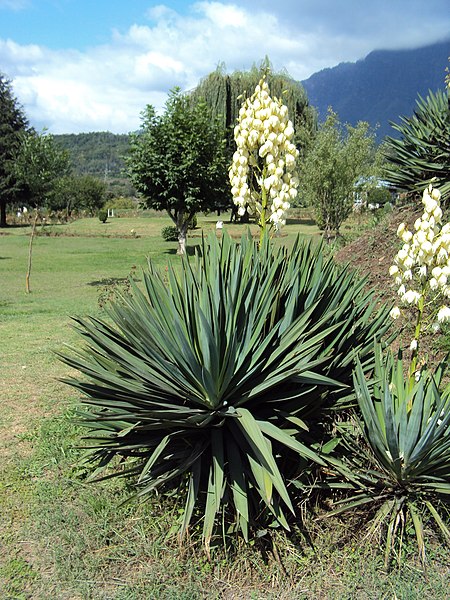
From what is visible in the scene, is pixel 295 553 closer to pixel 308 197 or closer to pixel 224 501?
pixel 224 501

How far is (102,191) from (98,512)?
199 feet

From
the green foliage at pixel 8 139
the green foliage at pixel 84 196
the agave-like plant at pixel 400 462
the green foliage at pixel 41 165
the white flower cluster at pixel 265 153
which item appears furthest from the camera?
the green foliage at pixel 84 196

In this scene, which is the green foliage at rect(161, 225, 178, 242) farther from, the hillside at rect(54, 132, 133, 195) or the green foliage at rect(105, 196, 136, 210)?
the hillside at rect(54, 132, 133, 195)

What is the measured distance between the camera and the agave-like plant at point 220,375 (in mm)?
2764

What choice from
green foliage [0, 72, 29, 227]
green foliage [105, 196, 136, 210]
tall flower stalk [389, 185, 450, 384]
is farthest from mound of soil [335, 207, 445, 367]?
green foliage [105, 196, 136, 210]

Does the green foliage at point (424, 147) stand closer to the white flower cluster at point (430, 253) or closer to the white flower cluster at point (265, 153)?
the white flower cluster at point (265, 153)

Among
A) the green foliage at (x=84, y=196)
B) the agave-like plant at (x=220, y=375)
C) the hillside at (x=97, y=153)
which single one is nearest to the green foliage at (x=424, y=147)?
the agave-like plant at (x=220, y=375)

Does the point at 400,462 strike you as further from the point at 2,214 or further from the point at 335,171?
the point at 2,214

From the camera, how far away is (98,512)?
11.0 ft

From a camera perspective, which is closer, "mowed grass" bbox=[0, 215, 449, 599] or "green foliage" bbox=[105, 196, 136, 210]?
"mowed grass" bbox=[0, 215, 449, 599]

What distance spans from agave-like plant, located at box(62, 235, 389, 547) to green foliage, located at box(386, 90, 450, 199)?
17.6 feet

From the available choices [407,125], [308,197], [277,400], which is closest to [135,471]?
[277,400]

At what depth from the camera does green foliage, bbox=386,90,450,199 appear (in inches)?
317

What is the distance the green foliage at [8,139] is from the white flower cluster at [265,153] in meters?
37.5
